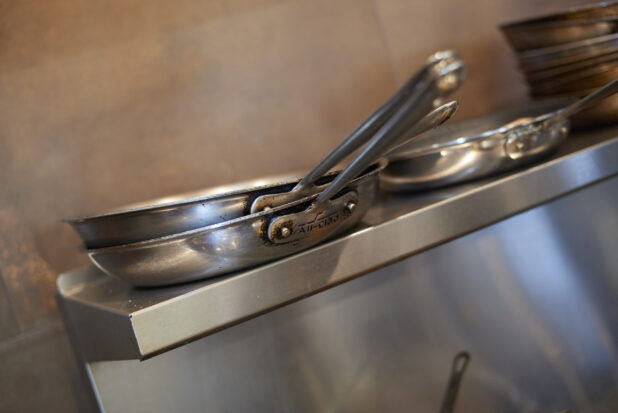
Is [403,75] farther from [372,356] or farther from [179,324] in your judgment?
[179,324]

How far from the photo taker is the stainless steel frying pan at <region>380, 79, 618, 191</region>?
0.79 metres

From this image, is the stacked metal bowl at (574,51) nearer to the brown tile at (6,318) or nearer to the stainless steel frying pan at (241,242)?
the stainless steel frying pan at (241,242)

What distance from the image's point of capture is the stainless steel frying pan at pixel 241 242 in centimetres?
59

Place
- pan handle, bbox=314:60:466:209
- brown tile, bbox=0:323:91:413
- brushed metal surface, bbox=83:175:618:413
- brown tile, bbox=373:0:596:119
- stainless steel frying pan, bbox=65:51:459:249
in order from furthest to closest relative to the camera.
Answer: brown tile, bbox=373:0:596:119
brown tile, bbox=0:323:91:413
brushed metal surface, bbox=83:175:618:413
stainless steel frying pan, bbox=65:51:459:249
pan handle, bbox=314:60:466:209

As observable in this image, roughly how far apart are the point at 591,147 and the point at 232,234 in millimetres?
507

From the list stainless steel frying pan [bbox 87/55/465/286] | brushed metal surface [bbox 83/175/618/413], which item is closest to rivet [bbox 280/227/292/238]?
stainless steel frying pan [bbox 87/55/465/286]

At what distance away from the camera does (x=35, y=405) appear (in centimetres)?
88

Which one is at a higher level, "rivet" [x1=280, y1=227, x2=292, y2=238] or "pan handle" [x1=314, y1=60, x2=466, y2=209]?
"pan handle" [x1=314, y1=60, x2=466, y2=209]

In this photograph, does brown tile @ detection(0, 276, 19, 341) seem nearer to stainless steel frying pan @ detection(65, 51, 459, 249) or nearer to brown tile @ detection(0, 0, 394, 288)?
brown tile @ detection(0, 0, 394, 288)

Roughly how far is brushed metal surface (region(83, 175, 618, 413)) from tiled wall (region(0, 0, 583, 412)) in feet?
0.73

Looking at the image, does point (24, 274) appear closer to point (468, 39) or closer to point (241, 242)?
point (241, 242)

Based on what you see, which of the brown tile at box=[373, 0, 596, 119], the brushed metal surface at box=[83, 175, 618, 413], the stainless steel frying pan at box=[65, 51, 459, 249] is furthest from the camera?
the brown tile at box=[373, 0, 596, 119]

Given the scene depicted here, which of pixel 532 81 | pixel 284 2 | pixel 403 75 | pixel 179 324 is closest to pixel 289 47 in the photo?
pixel 284 2

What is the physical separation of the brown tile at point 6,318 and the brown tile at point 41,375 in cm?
1
